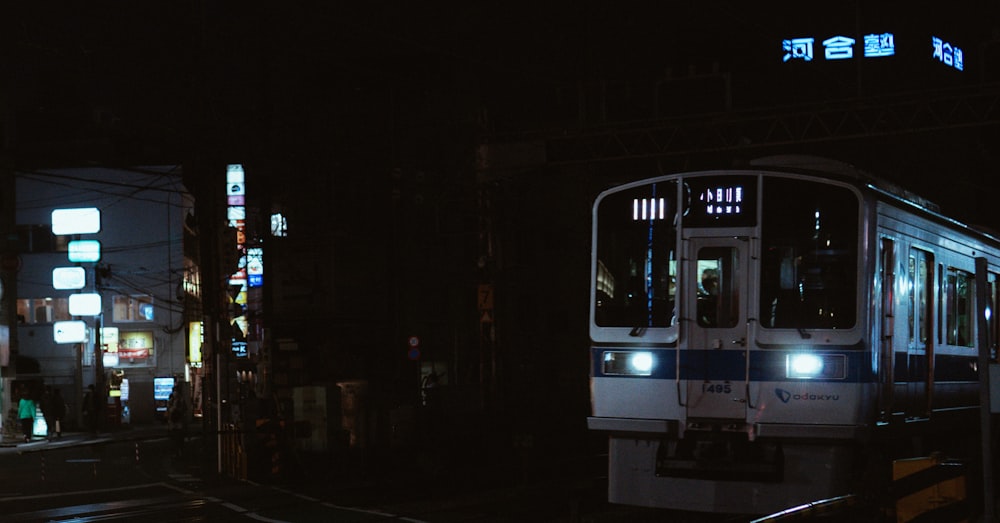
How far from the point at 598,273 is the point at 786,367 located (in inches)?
75.8

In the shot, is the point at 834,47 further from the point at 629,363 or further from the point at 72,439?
the point at 629,363

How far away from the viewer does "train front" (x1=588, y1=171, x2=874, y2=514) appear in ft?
29.7

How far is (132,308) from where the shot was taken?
144ft

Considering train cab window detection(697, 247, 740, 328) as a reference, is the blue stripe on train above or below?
below

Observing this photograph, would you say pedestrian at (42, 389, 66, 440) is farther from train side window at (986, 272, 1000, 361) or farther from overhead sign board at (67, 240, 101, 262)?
train side window at (986, 272, 1000, 361)

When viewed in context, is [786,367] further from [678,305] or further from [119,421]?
[119,421]

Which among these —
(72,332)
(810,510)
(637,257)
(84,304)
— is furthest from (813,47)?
(810,510)

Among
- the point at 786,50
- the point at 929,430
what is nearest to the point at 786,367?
the point at 929,430

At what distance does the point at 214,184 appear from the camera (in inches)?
695

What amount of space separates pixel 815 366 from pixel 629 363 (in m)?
1.63

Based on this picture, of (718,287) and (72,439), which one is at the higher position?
(718,287)

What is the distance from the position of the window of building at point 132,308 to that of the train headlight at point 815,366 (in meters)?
38.6

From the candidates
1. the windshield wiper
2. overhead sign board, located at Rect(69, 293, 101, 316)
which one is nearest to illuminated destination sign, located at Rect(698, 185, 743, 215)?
the windshield wiper

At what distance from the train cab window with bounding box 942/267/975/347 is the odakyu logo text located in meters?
3.08
